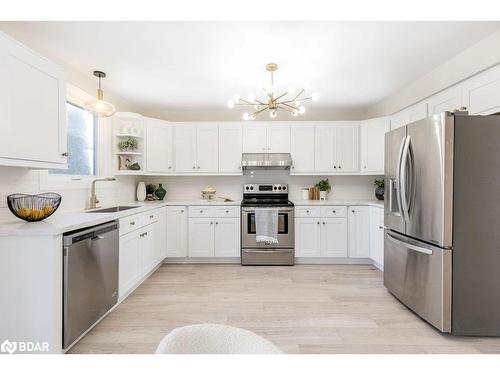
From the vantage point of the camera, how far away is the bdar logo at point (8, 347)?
67.4 inches

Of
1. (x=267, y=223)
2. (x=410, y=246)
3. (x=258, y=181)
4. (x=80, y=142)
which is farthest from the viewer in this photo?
(x=258, y=181)

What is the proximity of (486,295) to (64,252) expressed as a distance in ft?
10.1

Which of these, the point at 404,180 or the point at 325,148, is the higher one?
the point at 325,148

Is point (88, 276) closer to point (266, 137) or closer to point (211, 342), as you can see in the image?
point (211, 342)

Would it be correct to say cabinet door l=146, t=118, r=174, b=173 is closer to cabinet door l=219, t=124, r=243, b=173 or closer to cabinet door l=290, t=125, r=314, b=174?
cabinet door l=219, t=124, r=243, b=173

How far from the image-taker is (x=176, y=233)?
410 centimetres

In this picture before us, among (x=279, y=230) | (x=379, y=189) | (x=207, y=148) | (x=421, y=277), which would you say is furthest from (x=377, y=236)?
(x=207, y=148)

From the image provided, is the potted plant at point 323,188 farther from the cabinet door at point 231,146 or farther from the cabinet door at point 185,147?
the cabinet door at point 185,147

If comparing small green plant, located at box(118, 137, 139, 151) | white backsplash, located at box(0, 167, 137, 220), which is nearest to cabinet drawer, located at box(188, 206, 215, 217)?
white backsplash, located at box(0, 167, 137, 220)

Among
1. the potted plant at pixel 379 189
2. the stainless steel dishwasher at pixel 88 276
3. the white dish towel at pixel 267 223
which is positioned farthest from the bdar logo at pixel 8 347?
the potted plant at pixel 379 189

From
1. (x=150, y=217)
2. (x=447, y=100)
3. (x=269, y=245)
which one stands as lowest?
(x=269, y=245)

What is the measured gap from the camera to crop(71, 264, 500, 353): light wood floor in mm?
2033

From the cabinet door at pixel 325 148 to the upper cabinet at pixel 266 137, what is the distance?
18.9 inches

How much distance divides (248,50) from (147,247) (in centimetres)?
254
